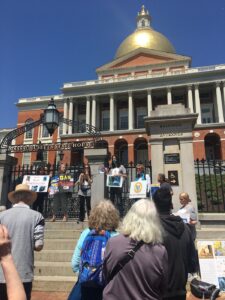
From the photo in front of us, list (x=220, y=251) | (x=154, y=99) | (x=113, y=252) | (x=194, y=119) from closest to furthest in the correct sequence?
1. (x=113, y=252)
2. (x=220, y=251)
3. (x=194, y=119)
4. (x=154, y=99)

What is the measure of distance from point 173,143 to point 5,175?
6187mm

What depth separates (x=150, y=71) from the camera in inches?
2180

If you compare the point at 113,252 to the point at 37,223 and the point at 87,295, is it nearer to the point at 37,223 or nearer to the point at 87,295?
the point at 87,295

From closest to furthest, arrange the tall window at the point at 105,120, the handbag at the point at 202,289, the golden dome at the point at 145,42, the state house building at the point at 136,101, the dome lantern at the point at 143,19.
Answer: the handbag at the point at 202,289 < the state house building at the point at 136,101 < the tall window at the point at 105,120 < the golden dome at the point at 145,42 < the dome lantern at the point at 143,19

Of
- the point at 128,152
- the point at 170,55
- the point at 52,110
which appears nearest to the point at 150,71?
the point at 170,55

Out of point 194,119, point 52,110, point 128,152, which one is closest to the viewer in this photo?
point 194,119

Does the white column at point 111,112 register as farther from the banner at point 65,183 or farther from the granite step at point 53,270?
the granite step at point 53,270

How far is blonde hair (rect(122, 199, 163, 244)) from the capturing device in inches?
108

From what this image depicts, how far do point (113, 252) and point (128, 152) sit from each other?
47.9 meters

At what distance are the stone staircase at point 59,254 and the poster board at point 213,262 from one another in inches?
78.9

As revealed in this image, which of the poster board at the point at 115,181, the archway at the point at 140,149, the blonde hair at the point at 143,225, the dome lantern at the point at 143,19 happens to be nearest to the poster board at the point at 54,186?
the poster board at the point at 115,181

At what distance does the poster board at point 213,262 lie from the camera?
562 centimetres

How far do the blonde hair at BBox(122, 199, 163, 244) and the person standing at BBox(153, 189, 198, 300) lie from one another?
44 centimetres

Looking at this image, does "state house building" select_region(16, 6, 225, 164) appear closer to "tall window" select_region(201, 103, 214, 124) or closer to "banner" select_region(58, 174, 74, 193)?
"tall window" select_region(201, 103, 214, 124)
